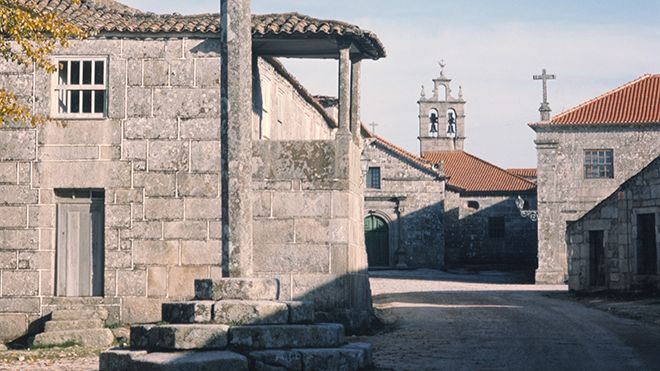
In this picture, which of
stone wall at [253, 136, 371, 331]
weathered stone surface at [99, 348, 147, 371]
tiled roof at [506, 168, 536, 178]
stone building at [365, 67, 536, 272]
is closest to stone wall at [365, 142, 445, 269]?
stone building at [365, 67, 536, 272]

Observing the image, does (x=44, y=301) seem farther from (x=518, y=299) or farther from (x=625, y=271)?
(x=625, y=271)

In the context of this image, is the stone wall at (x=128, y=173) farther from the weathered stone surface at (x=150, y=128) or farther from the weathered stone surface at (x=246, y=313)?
the weathered stone surface at (x=246, y=313)

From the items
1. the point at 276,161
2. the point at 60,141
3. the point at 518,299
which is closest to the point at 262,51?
the point at 276,161

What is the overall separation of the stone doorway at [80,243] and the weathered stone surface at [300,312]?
20.5 ft

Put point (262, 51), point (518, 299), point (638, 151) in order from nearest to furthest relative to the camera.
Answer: point (262, 51) → point (518, 299) → point (638, 151)

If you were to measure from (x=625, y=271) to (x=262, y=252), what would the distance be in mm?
13098

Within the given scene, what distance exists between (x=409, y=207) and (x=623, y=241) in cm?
2041

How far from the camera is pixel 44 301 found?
51.6 ft

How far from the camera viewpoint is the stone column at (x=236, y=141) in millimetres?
10922

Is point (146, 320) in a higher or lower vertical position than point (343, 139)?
lower

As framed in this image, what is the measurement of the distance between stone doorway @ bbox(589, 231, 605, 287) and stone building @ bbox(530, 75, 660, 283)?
9.77 meters

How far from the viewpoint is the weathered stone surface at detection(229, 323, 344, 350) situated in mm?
10016

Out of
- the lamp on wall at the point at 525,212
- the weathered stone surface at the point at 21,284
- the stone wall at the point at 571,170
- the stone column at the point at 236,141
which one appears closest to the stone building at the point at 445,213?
the lamp on wall at the point at 525,212

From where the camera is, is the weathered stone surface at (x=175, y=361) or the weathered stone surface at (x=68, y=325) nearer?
the weathered stone surface at (x=175, y=361)
